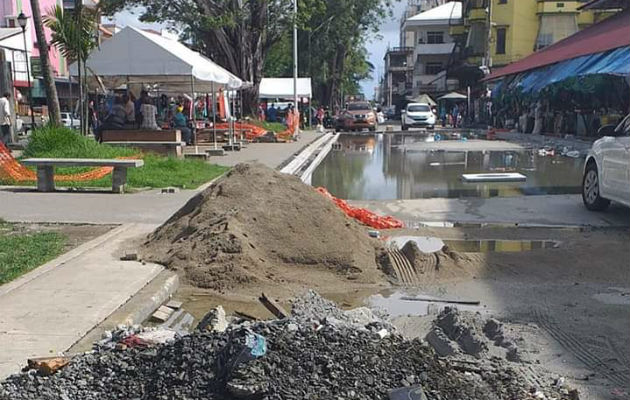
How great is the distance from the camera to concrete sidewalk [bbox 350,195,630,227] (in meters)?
10.2

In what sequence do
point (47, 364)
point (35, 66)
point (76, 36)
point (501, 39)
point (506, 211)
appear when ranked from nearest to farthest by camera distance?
point (47, 364)
point (506, 211)
point (76, 36)
point (35, 66)
point (501, 39)

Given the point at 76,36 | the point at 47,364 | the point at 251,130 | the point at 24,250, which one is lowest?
Result: the point at 24,250

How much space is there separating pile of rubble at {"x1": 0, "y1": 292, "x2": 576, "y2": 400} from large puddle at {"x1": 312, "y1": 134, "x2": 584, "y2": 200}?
9.16 meters

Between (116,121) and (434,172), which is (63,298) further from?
(116,121)

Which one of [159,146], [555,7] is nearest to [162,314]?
[159,146]

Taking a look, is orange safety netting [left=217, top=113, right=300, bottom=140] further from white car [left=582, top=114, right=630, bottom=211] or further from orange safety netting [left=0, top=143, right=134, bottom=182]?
white car [left=582, top=114, right=630, bottom=211]

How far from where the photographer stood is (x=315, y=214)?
7.82 meters

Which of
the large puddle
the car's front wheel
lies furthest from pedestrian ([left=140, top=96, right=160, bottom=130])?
the car's front wheel

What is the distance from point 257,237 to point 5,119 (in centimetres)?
1758

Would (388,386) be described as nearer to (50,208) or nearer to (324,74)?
(50,208)

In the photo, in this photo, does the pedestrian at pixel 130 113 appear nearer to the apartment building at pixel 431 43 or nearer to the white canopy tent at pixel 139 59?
the white canopy tent at pixel 139 59

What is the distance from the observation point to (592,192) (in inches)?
430

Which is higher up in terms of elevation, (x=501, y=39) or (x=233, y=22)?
(x=501, y=39)

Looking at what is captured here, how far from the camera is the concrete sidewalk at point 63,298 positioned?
4.62 meters
